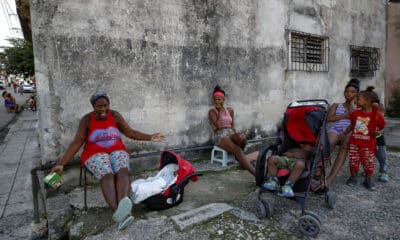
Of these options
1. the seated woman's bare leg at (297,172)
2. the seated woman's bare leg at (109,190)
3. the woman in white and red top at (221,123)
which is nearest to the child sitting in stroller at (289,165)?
the seated woman's bare leg at (297,172)

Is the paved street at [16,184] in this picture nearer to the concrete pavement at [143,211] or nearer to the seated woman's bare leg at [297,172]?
the concrete pavement at [143,211]

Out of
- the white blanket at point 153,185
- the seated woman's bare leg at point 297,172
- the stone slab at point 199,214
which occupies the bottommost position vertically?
the stone slab at point 199,214

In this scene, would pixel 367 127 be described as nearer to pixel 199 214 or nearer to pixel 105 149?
pixel 199 214

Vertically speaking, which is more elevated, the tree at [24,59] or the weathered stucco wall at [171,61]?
the tree at [24,59]

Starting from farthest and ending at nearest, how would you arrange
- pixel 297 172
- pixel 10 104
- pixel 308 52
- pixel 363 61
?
1. pixel 10 104
2. pixel 363 61
3. pixel 308 52
4. pixel 297 172

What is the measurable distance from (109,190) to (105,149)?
20.2 inches

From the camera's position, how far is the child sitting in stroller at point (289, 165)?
9.65 ft

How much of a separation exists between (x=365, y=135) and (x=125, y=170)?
3.14 m

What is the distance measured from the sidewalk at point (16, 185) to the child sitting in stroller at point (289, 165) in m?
3.19

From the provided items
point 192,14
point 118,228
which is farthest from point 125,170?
point 192,14

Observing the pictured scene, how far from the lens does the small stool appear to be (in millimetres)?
4910

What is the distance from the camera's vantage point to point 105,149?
129 inches

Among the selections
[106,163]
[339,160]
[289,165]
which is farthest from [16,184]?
[339,160]

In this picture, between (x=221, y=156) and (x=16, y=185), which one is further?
(x=16, y=185)
